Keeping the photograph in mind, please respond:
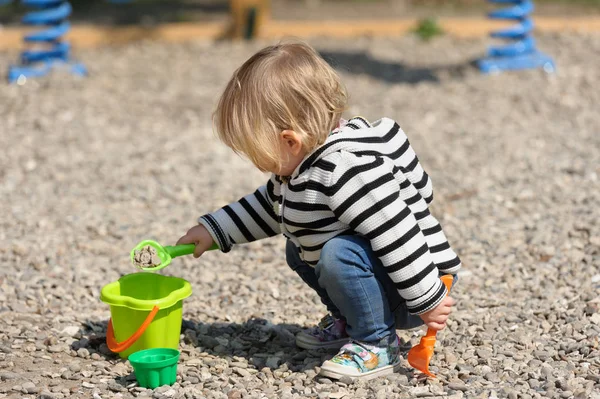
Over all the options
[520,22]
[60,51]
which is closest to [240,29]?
[60,51]

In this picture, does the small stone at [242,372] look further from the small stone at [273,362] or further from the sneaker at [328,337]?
the sneaker at [328,337]

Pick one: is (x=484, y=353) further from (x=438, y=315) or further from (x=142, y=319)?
(x=142, y=319)

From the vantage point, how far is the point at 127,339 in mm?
2713

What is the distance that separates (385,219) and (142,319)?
0.80 m

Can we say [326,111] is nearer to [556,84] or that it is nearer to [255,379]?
[255,379]

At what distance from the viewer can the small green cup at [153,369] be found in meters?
2.53

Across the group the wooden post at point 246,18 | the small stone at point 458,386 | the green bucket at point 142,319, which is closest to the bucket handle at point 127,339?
the green bucket at point 142,319

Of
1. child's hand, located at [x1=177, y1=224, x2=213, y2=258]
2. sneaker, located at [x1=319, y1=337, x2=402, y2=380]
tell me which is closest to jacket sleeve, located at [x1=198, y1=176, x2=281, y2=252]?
child's hand, located at [x1=177, y1=224, x2=213, y2=258]

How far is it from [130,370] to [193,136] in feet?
10.2

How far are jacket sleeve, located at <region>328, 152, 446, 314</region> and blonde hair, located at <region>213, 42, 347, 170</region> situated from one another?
14 centimetres

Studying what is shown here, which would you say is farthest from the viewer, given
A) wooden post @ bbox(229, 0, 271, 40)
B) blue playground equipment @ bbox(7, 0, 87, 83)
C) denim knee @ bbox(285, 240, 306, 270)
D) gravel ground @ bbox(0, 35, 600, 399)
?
wooden post @ bbox(229, 0, 271, 40)

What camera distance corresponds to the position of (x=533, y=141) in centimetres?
549

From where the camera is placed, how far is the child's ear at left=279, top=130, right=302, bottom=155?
98.0 inches

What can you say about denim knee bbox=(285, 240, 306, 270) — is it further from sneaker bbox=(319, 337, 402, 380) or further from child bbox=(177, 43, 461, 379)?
sneaker bbox=(319, 337, 402, 380)
